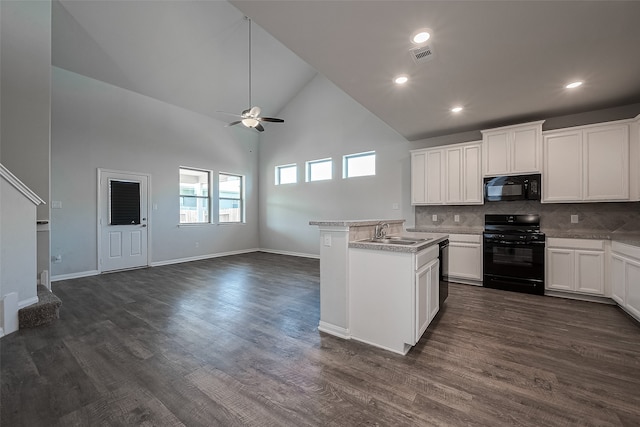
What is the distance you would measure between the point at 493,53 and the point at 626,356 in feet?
9.51

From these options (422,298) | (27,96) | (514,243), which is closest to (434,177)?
(514,243)

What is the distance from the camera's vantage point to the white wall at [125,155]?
4758 mm

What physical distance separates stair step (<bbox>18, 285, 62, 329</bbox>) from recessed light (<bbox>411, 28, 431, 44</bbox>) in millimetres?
4630

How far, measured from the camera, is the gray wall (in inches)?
133

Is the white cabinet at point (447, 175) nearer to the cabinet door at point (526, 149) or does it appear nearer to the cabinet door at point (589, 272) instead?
the cabinet door at point (526, 149)

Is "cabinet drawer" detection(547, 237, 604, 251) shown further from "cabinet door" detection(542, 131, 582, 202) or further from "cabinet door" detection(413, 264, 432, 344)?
"cabinet door" detection(413, 264, 432, 344)

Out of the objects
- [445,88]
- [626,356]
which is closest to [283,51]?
[445,88]

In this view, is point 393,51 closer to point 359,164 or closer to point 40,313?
point 359,164

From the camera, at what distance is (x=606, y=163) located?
11.5ft

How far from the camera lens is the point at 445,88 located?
318cm

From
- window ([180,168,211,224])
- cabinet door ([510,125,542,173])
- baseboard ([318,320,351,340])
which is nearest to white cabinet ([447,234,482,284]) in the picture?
cabinet door ([510,125,542,173])

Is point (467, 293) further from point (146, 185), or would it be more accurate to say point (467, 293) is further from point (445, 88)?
point (146, 185)

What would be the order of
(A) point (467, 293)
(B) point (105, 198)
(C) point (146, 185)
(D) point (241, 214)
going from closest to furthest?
1. (A) point (467, 293)
2. (B) point (105, 198)
3. (C) point (146, 185)
4. (D) point (241, 214)

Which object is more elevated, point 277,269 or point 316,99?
point 316,99
